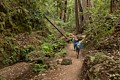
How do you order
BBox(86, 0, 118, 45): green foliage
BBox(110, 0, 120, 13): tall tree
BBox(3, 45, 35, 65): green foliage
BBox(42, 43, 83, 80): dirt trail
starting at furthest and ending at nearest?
BBox(3, 45, 35, 65): green foliage → BBox(110, 0, 120, 13): tall tree → BBox(86, 0, 118, 45): green foliage → BBox(42, 43, 83, 80): dirt trail

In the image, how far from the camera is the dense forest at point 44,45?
690cm

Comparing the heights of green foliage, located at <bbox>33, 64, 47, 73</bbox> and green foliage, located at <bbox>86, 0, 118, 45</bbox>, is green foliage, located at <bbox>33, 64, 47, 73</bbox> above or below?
below

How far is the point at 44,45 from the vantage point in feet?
46.9

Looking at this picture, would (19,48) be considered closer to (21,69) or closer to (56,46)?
(21,69)

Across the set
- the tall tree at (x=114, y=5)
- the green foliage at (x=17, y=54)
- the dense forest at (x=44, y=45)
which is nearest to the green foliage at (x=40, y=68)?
the dense forest at (x=44, y=45)

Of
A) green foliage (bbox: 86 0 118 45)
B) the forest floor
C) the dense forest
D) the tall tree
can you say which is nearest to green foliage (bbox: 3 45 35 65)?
the dense forest

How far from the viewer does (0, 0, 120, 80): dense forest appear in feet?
22.6

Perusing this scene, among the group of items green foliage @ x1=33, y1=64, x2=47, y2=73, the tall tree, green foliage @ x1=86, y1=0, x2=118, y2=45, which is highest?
the tall tree

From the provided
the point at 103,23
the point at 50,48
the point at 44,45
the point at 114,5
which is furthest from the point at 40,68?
the point at 114,5

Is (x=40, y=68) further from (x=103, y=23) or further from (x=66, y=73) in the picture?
(x=103, y=23)

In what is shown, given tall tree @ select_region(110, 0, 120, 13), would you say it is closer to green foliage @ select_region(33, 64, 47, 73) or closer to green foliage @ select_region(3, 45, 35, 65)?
green foliage @ select_region(33, 64, 47, 73)

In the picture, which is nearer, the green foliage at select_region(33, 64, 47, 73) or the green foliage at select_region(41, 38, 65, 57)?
the green foliage at select_region(33, 64, 47, 73)

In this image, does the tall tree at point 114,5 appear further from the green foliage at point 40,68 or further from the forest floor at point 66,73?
the green foliage at point 40,68

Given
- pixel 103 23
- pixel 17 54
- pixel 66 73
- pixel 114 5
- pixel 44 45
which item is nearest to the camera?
pixel 66 73
